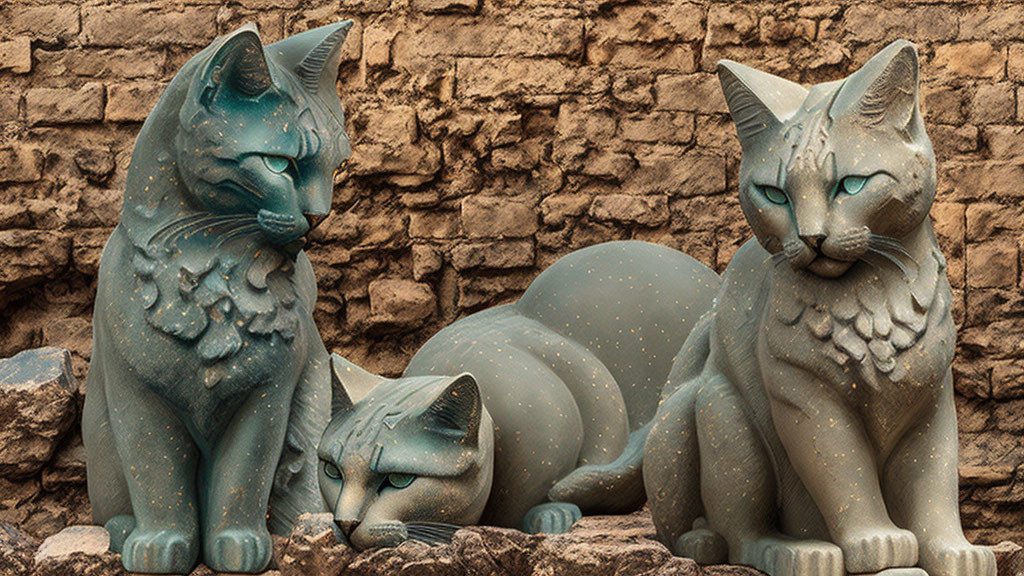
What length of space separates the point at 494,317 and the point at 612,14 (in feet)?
6.22

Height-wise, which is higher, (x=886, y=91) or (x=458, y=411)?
(x=886, y=91)

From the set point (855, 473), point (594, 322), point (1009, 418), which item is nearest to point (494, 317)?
point (594, 322)

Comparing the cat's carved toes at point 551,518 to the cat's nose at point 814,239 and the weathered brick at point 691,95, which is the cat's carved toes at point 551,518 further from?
the weathered brick at point 691,95

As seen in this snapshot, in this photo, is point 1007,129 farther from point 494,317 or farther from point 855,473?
point 855,473

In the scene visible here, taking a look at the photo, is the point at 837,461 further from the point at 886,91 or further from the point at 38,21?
the point at 38,21

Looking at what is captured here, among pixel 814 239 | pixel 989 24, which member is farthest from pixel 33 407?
pixel 989 24

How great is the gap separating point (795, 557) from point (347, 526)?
770 mm

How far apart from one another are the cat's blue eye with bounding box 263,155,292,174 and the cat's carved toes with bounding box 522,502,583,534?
0.83m

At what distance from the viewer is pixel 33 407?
4336mm

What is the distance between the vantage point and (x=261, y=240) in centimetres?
288

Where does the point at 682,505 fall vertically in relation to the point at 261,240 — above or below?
below

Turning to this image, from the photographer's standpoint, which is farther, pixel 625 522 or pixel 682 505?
pixel 625 522

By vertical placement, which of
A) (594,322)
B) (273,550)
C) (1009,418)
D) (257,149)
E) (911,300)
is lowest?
(1009,418)

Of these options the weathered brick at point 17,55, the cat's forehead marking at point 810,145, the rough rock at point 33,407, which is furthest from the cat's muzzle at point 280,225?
the weathered brick at point 17,55
